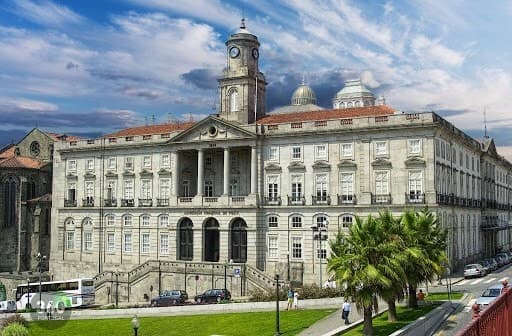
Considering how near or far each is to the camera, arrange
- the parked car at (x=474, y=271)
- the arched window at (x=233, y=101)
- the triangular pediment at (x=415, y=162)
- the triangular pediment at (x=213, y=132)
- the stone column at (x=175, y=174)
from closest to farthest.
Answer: the parked car at (x=474, y=271), the triangular pediment at (x=415, y=162), the triangular pediment at (x=213, y=132), the stone column at (x=175, y=174), the arched window at (x=233, y=101)

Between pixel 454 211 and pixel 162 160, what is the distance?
33.9 m

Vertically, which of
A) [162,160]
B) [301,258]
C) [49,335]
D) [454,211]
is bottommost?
[49,335]

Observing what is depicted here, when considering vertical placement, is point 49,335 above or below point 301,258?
below

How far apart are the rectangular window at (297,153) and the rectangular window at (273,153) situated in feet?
6.30

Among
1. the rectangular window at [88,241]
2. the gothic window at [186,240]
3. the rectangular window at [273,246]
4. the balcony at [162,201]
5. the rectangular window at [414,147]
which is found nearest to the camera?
the rectangular window at [414,147]

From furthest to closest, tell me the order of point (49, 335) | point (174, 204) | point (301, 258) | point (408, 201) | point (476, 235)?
1. point (476, 235)
2. point (174, 204)
3. point (301, 258)
4. point (408, 201)
5. point (49, 335)

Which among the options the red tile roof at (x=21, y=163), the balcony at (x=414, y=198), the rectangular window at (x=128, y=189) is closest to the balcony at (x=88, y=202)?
the rectangular window at (x=128, y=189)

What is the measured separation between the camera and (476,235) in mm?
77562

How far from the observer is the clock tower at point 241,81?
242ft

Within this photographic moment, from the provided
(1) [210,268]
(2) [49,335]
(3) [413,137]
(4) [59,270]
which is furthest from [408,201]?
(4) [59,270]

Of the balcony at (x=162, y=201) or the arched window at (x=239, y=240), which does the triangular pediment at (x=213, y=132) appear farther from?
the arched window at (x=239, y=240)

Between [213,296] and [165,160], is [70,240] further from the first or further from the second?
[213,296]

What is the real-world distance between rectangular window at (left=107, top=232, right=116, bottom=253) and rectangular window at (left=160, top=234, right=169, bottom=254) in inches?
297

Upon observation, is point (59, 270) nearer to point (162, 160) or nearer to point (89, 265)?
point (89, 265)
